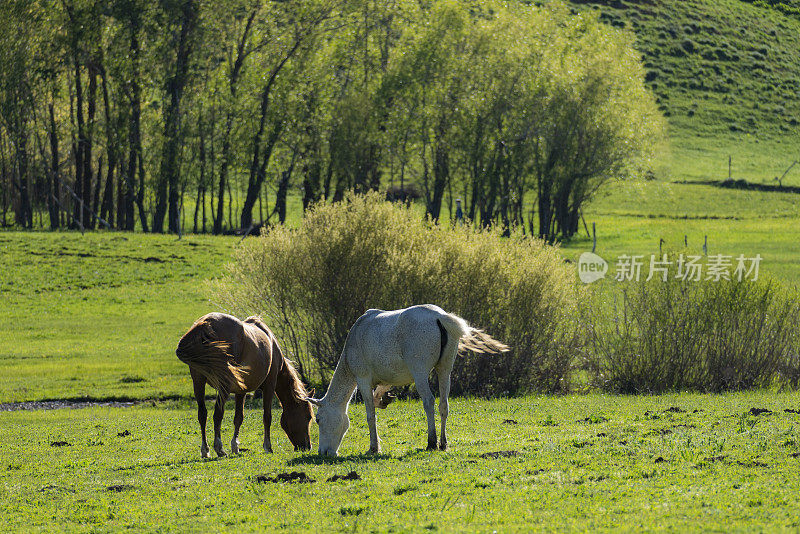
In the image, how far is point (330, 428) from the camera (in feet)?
49.9

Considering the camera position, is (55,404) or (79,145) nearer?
(55,404)

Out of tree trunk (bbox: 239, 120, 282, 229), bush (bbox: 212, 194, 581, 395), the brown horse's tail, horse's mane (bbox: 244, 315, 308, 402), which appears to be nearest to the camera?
the brown horse's tail

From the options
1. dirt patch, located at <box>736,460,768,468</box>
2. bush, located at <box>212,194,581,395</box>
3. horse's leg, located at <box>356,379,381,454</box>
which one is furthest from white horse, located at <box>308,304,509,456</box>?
bush, located at <box>212,194,581,395</box>

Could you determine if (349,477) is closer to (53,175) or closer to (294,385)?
(294,385)

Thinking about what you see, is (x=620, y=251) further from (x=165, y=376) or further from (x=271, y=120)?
(x=165, y=376)

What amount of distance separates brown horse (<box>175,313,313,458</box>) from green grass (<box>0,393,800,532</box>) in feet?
2.92

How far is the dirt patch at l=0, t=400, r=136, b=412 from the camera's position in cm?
2785

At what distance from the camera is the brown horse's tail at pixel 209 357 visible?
15.5 meters

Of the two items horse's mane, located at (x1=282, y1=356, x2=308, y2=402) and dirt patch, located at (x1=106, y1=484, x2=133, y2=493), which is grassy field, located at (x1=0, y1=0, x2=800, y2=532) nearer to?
dirt patch, located at (x1=106, y1=484, x2=133, y2=493)

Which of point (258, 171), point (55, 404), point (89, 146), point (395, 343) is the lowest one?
point (55, 404)

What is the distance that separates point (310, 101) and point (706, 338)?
44212 mm

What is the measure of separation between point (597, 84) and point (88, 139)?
36.1 metres

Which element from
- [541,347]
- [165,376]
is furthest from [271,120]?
[541,347]

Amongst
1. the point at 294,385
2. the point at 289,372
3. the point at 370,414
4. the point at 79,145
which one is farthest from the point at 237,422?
the point at 79,145
